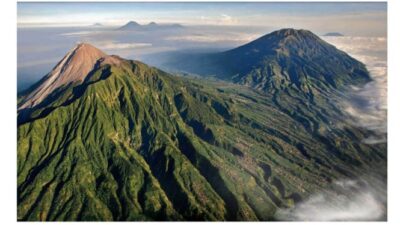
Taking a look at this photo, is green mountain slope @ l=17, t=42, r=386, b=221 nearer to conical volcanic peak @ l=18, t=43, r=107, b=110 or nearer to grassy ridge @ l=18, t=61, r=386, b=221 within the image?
grassy ridge @ l=18, t=61, r=386, b=221

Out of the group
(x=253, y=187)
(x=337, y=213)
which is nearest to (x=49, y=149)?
(x=253, y=187)

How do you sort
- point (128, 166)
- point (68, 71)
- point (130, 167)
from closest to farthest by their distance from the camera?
point (130, 167) < point (128, 166) < point (68, 71)

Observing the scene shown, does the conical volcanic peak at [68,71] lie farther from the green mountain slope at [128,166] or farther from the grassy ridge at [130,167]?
the grassy ridge at [130,167]

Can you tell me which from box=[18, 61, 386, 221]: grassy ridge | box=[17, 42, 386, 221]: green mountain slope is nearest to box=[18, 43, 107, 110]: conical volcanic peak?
box=[17, 42, 386, 221]: green mountain slope

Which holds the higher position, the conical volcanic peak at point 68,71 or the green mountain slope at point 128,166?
the conical volcanic peak at point 68,71

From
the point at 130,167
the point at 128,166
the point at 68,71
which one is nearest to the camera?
the point at 130,167

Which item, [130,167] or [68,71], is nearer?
[130,167]

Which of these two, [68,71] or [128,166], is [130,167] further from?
[68,71]

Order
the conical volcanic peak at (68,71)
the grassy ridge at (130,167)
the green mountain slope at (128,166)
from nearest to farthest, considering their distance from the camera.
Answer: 1. the grassy ridge at (130,167)
2. the green mountain slope at (128,166)
3. the conical volcanic peak at (68,71)

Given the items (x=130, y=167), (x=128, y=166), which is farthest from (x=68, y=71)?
(x=130, y=167)

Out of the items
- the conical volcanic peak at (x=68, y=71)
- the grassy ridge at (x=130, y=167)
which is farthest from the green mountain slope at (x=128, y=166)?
the conical volcanic peak at (x=68, y=71)
